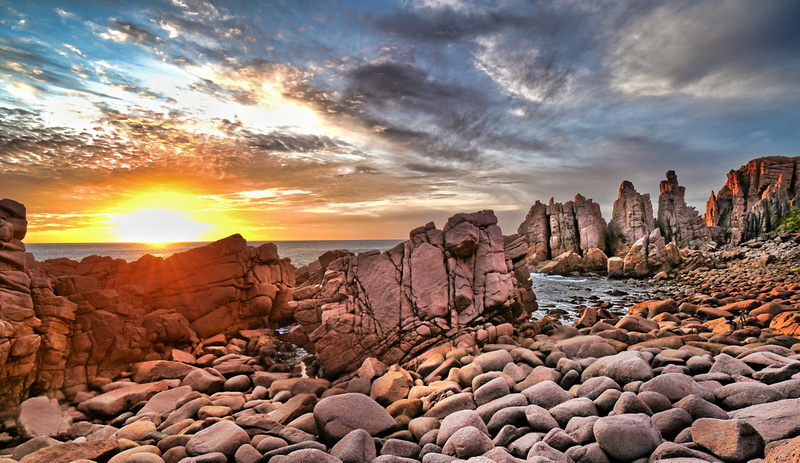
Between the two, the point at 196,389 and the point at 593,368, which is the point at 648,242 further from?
the point at 196,389

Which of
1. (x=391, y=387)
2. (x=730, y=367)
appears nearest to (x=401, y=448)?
(x=391, y=387)

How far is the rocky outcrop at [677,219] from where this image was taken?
195ft

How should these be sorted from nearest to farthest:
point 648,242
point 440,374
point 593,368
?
1. point 593,368
2. point 440,374
3. point 648,242

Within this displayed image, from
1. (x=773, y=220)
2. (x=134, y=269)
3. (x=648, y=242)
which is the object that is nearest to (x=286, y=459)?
(x=134, y=269)

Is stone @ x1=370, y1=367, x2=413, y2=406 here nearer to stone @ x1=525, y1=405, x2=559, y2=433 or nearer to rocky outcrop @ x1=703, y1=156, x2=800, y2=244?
stone @ x1=525, y1=405, x2=559, y2=433

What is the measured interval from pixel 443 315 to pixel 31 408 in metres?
12.9

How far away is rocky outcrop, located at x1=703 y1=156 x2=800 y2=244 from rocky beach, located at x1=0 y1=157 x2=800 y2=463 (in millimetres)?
48271

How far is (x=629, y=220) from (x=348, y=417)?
68820 mm

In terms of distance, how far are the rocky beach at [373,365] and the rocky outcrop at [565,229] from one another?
3724cm

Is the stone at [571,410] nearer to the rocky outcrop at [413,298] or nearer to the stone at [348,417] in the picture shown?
the stone at [348,417]

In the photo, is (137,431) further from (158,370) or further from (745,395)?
(745,395)

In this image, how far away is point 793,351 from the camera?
9594 millimetres

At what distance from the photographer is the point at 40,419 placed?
9969 millimetres

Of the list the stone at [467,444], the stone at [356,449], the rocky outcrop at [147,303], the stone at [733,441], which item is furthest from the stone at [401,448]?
the rocky outcrop at [147,303]
